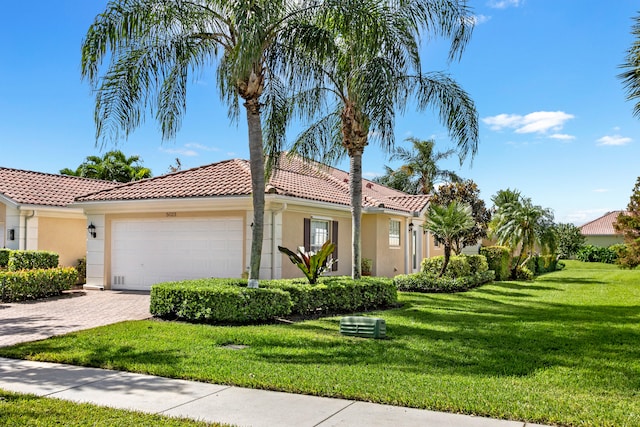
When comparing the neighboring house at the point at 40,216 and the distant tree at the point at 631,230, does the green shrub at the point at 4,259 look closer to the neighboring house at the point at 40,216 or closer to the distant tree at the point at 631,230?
the neighboring house at the point at 40,216

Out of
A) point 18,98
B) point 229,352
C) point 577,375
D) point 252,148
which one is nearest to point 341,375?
point 229,352

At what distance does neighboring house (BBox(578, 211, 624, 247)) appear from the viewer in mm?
58031

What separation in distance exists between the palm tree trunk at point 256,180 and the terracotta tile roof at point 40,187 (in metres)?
12.1

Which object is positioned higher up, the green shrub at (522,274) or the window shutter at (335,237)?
the window shutter at (335,237)

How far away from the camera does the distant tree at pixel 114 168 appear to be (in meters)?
38.0

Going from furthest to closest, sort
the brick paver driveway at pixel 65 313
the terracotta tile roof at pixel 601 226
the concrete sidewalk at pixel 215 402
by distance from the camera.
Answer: the terracotta tile roof at pixel 601 226
the brick paver driveway at pixel 65 313
the concrete sidewalk at pixel 215 402

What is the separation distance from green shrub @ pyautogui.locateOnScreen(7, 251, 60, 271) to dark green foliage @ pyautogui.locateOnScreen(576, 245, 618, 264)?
47.4m

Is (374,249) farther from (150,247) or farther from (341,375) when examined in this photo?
(341,375)

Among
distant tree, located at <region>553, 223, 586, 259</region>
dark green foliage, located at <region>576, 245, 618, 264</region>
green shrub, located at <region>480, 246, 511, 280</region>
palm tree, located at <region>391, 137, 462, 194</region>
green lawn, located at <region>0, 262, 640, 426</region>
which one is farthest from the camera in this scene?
distant tree, located at <region>553, 223, 586, 259</region>

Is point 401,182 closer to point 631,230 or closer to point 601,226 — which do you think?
point 631,230

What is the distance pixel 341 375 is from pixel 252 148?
6808 mm

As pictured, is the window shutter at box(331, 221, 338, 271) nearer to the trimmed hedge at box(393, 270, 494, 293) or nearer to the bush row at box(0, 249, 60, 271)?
the trimmed hedge at box(393, 270, 494, 293)

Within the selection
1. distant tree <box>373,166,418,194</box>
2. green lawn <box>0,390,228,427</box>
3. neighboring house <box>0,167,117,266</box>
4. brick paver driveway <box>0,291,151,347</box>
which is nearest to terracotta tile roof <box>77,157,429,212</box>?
neighboring house <box>0,167,117,266</box>

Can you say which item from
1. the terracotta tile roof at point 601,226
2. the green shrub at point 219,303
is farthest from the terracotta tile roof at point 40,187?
the terracotta tile roof at point 601,226
